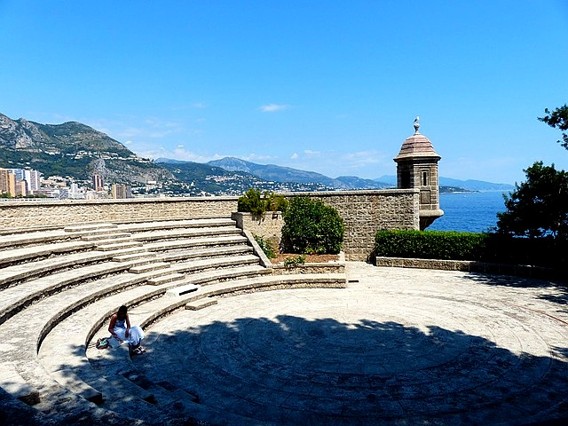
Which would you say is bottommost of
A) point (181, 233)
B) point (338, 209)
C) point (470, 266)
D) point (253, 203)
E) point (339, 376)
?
point (339, 376)

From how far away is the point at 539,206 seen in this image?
16.3 meters

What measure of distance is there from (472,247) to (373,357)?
36.4 feet

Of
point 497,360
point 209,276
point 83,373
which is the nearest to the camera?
point 83,373

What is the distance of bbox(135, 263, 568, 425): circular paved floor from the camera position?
6.36m

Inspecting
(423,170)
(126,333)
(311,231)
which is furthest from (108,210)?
(423,170)

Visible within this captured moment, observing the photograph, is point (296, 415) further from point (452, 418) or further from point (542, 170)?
point (542, 170)

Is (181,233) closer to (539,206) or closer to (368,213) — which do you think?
(368,213)

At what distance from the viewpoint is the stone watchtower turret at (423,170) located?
69.1 feet

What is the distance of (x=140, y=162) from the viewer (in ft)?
506

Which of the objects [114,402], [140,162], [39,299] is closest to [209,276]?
[39,299]

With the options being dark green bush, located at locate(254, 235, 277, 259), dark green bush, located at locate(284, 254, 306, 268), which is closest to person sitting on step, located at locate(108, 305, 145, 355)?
dark green bush, located at locate(284, 254, 306, 268)

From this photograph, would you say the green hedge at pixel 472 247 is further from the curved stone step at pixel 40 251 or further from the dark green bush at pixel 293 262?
the curved stone step at pixel 40 251

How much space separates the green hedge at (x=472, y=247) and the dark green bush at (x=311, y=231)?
2.03 metres

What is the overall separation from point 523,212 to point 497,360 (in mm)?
10470
